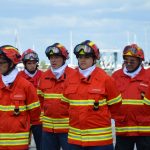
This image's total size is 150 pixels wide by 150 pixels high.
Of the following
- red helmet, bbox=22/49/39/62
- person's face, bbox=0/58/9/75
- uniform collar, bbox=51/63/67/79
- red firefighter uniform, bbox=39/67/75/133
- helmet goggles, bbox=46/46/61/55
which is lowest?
red firefighter uniform, bbox=39/67/75/133

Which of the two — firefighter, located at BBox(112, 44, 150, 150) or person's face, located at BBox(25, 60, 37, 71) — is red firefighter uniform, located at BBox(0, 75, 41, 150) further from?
person's face, located at BBox(25, 60, 37, 71)

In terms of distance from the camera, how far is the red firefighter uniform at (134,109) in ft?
21.8

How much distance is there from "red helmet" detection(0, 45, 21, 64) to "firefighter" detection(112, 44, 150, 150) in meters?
1.74

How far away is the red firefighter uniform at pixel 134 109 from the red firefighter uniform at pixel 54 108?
2.70 ft

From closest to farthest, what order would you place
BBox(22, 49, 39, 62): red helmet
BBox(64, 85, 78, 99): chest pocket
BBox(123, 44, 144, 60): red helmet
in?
BBox(64, 85, 78, 99): chest pocket < BBox(123, 44, 144, 60): red helmet < BBox(22, 49, 39, 62): red helmet

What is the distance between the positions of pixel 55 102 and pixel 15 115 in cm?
143

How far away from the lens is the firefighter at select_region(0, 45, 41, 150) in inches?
223

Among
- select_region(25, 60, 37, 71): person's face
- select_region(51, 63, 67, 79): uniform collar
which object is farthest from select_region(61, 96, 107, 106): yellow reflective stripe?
select_region(25, 60, 37, 71): person's face

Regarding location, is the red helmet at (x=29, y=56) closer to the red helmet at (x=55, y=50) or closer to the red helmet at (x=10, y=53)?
the red helmet at (x=55, y=50)

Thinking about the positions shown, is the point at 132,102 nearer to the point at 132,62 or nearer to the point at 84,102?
the point at 132,62

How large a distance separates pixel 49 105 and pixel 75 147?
4.61 feet

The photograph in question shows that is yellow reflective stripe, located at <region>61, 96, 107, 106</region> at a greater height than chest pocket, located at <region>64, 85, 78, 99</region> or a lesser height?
lesser

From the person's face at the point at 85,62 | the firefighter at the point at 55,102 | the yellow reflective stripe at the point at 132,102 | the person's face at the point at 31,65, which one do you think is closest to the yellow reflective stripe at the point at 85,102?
the person's face at the point at 85,62

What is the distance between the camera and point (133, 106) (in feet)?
21.8
